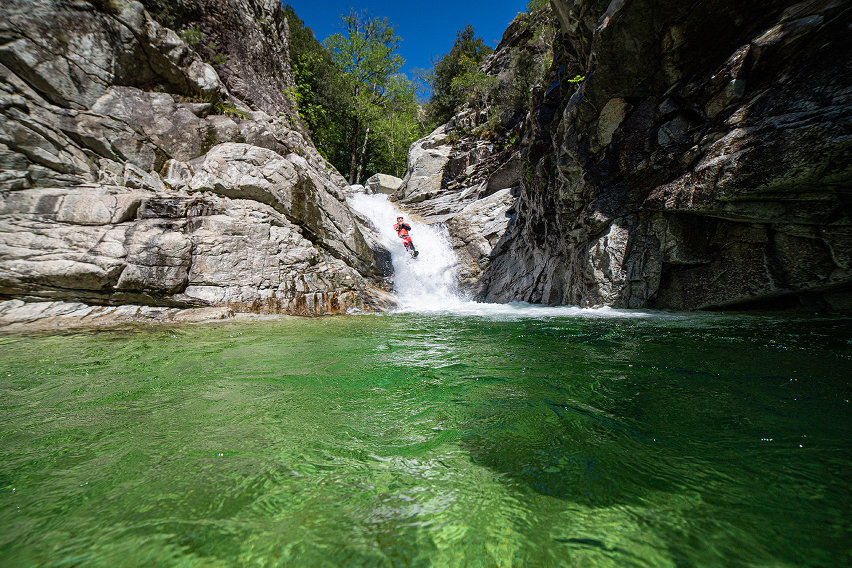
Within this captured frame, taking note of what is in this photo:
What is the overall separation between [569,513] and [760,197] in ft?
22.8

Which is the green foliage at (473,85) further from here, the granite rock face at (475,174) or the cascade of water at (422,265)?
the cascade of water at (422,265)

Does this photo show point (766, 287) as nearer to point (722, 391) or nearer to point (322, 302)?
point (722, 391)

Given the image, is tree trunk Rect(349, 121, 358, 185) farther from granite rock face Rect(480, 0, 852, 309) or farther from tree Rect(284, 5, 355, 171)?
granite rock face Rect(480, 0, 852, 309)

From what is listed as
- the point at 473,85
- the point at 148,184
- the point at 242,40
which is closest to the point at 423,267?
the point at 148,184

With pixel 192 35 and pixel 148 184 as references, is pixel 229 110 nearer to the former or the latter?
pixel 192 35

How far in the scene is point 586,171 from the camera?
8836 mm

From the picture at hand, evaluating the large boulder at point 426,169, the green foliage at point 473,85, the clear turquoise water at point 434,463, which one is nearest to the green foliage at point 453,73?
the green foliage at point 473,85

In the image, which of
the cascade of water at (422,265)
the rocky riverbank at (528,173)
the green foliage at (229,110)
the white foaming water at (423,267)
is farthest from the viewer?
the cascade of water at (422,265)

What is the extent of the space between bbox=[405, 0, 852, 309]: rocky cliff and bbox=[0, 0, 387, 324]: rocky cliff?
7256 millimetres

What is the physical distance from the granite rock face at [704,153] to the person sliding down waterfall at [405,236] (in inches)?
265

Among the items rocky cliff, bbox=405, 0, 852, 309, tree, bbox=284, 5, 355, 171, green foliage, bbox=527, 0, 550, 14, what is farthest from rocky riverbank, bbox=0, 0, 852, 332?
tree, bbox=284, 5, 355, 171

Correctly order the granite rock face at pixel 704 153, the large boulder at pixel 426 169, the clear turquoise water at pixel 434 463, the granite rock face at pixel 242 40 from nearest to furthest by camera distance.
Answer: the clear turquoise water at pixel 434 463 → the granite rock face at pixel 704 153 → the granite rock face at pixel 242 40 → the large boulder at pixel 426 169

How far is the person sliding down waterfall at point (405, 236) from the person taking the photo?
14.7 meters

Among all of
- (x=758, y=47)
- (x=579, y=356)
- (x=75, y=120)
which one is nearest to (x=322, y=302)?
(x=579, y=356)
